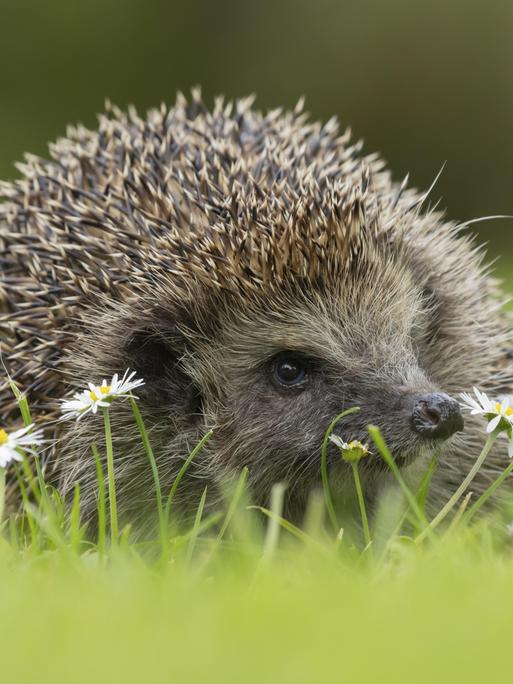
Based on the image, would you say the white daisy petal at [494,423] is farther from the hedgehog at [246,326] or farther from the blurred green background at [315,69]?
the blurred green background at [315,69]

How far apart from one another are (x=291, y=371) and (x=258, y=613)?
2.69 feet

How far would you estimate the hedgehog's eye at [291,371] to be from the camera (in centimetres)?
199

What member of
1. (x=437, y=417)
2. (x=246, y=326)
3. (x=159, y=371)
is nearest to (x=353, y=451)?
(x=437, y=417)

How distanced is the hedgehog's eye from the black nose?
26 cm

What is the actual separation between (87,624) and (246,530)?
42 centimetres

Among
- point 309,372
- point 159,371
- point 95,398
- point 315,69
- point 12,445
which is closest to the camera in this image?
point 12,445

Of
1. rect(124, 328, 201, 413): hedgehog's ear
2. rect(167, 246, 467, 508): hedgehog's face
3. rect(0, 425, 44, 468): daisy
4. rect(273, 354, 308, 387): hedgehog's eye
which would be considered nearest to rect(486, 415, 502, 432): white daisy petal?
Answer: rect(167, 246, 467, 508): hedgehog's face

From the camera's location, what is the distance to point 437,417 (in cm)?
177

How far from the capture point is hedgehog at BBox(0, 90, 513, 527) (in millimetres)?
1955

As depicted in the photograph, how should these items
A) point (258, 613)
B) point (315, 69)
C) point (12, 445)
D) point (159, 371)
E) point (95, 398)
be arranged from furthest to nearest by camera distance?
point (315, 69)
point (159, 371)
point (95, 398)
point (12, 445)
point (258, 613)

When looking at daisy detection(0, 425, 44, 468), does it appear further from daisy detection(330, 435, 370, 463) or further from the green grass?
daisy detection(330, 435, 370, 463)

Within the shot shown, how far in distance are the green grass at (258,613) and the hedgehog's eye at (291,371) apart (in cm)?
31

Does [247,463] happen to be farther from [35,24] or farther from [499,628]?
[35,24]

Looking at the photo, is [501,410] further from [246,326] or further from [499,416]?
[246,326]
